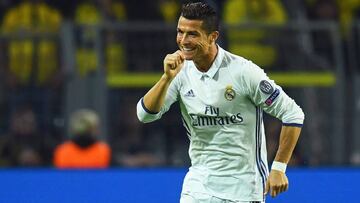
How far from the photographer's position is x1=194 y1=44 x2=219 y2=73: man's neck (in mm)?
5599

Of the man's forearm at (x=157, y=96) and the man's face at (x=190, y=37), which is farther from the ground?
the man's face at (x=190, y=37)

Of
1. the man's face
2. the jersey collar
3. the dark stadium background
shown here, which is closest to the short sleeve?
the jersey collar

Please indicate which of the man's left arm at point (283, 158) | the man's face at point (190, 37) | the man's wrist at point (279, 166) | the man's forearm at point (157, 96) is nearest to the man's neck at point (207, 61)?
Answer: the man's face at point (190, 37)

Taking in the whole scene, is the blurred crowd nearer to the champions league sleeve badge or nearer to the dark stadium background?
the dark stadium background

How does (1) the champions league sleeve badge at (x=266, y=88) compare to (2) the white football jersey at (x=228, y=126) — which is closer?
(1) the champions league sleeve badge at (x=266, y=88)

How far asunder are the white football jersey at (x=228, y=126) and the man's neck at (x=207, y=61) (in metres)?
0.02

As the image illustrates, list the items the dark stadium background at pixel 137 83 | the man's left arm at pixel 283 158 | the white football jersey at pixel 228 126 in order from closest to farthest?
the man's left arm at pixel 283 158, the white football jersey at pixel 228 126, the dark stadium background at pixel 137 83

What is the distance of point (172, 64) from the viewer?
540 cm

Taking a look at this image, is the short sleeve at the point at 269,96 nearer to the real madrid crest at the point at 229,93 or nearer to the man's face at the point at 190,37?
the real madrid crest at the point at 229,93

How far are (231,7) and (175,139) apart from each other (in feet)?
4.93

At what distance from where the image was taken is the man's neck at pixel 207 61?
5599 millimetres

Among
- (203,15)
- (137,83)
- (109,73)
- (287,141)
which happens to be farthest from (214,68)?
(109,73)

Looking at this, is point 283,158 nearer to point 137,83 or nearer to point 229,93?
point 229,93

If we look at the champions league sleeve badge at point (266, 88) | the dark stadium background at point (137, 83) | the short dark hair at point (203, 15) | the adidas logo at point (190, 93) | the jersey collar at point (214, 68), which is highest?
the short dark hair at point (203, 15)
